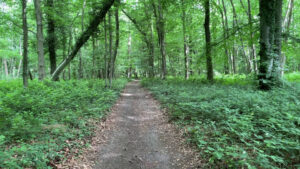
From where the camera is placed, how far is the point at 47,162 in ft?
11.6

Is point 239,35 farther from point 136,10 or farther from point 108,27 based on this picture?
point 136,10

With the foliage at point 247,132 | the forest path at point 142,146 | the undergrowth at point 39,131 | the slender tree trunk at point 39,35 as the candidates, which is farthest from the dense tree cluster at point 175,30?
the forest path at point 142,146

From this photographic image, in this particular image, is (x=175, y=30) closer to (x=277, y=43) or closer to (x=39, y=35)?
(x=277, y=43)

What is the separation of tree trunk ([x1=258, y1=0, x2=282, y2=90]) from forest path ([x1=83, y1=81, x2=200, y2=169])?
5533 millimetres

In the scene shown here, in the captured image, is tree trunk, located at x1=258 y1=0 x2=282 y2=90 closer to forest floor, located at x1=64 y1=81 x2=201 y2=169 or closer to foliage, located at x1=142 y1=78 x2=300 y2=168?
foliage, located at x1=142 y1=78 x2=300 y2=168

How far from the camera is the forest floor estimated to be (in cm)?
411

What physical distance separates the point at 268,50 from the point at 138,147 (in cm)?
805

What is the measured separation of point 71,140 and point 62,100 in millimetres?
3262

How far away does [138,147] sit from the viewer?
504 centimetres

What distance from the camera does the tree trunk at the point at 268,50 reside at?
8141mm

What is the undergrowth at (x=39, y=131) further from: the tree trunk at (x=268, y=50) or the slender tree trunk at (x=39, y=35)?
the tree trunk at (x=268, y=50)

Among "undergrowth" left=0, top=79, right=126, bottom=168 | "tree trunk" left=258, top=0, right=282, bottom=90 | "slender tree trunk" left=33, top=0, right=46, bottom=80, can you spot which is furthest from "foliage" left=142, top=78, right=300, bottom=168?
"slender tree trunk" left=33, top=0, right=46, bottom=80

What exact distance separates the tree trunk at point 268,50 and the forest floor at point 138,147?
5.55 m

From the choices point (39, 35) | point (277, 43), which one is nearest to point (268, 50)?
point (277, 43)
